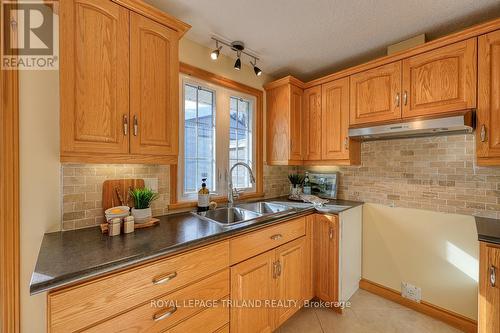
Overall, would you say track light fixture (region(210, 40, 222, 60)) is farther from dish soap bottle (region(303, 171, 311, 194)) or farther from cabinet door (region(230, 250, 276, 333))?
dish soap bottle (region(303, 171, 311, 194))

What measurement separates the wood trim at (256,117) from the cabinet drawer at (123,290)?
712 millimetres

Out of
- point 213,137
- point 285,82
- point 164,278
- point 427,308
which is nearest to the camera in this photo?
point 164,278

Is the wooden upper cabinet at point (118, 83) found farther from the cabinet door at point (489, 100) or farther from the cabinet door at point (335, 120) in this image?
the cabinet door at point (489, 100)

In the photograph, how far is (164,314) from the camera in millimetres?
1033

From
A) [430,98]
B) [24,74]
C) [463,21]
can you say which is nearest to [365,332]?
[430,98]

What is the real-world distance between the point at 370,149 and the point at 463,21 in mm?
1171

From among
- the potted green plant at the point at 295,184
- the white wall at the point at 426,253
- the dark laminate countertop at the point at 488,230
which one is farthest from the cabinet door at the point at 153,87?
the white wall at the point at 426,253

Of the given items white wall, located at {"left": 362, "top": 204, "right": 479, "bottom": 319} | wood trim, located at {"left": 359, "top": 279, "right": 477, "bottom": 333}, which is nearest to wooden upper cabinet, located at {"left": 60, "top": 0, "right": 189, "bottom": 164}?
white wall, located at {"left": 362, "top": 204, "right": 479, "bottom": 319}

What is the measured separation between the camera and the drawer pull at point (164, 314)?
101 cm

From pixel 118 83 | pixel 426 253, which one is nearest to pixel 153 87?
pixel 118 83

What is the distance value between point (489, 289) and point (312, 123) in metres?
1.84

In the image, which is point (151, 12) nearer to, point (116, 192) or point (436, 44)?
point (116, 192)

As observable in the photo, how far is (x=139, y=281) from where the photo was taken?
3.15ft

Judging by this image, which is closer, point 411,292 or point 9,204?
point 9,204
